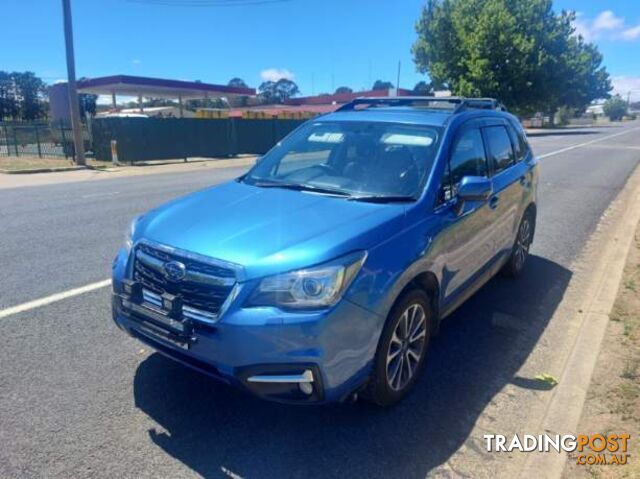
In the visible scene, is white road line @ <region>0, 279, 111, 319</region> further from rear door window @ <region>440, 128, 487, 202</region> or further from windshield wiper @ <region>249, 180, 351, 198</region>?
rear door window @ <region>440, 128, 487, 202</region>

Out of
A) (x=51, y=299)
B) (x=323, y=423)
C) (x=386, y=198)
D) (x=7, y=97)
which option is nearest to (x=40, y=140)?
(x=51, y=299)

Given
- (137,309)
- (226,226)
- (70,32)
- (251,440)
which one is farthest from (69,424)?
(70,32)

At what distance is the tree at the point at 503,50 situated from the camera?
46531 millimetres

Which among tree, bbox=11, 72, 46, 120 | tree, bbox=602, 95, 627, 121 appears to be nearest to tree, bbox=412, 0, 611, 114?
tree, bbox=11, 72, 46, 120

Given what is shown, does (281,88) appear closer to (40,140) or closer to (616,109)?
(616,109)

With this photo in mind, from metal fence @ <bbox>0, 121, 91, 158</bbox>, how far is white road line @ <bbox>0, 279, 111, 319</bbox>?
1978 cm

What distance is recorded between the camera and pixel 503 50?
47.0 m

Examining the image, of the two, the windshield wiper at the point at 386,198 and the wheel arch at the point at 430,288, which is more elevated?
the windshield wiper at the point at 386,198

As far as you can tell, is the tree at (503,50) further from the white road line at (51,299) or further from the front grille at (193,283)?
the front grille at (193,283)

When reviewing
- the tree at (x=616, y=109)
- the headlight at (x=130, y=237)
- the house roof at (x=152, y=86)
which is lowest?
the headlight at (x=130, y=237)

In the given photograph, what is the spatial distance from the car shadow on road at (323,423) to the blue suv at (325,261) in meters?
0.23

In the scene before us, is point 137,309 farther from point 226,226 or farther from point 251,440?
point 251,440

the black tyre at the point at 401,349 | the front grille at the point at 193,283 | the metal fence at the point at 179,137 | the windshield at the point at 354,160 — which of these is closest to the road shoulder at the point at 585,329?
the black tyre at the point at 401,349

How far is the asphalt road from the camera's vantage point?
2646mm
